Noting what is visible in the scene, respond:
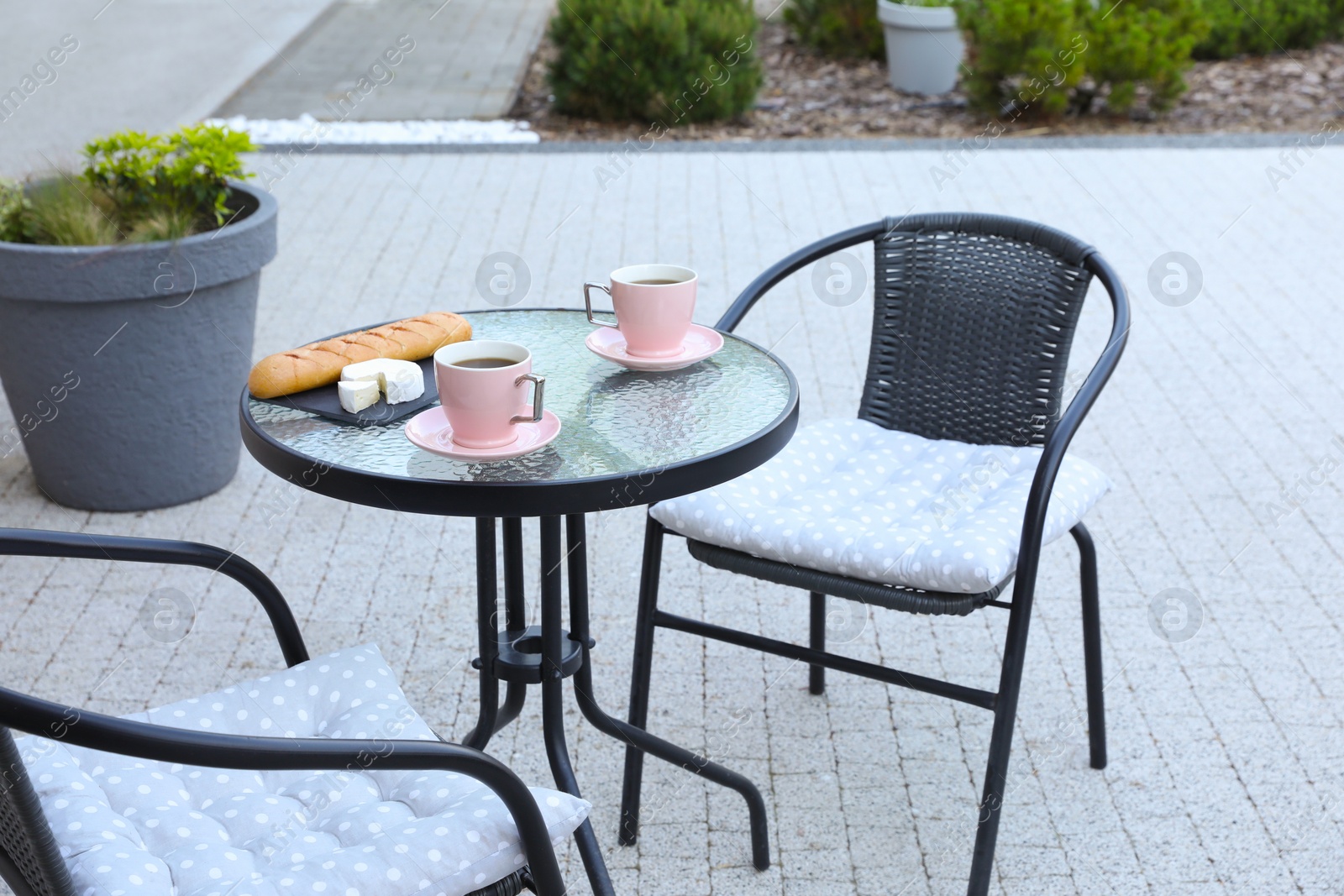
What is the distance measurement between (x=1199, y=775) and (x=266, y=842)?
69.2 inches

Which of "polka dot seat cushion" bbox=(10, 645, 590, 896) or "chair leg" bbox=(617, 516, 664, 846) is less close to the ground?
"polka dot seat cushion" bbox=(10, 645, 590, 896)

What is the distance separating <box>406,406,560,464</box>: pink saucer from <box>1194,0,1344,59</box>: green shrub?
31.3 feet

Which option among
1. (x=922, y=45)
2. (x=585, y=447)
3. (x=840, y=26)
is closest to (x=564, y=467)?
(x=585, y=447)

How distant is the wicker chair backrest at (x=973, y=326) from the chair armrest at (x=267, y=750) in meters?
1.36

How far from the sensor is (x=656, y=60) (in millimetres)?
7996

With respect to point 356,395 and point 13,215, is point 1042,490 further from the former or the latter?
point 13,215

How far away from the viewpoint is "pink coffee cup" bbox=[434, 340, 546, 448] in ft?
5.08

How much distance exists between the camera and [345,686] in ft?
5.87

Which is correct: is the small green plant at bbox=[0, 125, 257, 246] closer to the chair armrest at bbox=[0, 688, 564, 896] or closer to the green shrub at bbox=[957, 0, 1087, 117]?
the chair armrest at bbox=[0, 688, 564, 896]

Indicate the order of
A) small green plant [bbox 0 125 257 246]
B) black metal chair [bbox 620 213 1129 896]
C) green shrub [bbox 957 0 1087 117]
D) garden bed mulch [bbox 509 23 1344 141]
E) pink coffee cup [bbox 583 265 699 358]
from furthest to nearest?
garden bed mulch [bbox 509 23 1344 141]
green shrub [bbox 957 0 1087 117]
small green plant [bbox 0 125 257 246]
black metal chair [bbox 620 213 1129 896]
pink coffee cup [bbox 583 265 699 358]

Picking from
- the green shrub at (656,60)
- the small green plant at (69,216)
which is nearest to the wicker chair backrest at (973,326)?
the small green plant at (69,216)

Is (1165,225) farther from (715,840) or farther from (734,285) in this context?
(715,840)

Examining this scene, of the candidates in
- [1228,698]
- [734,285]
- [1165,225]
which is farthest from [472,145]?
[1228,698]

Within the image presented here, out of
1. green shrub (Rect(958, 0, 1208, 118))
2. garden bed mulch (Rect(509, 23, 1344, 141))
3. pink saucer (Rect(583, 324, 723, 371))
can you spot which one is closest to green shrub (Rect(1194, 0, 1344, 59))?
garden bed mulch (Rect(509, 23, 1344, 141))
